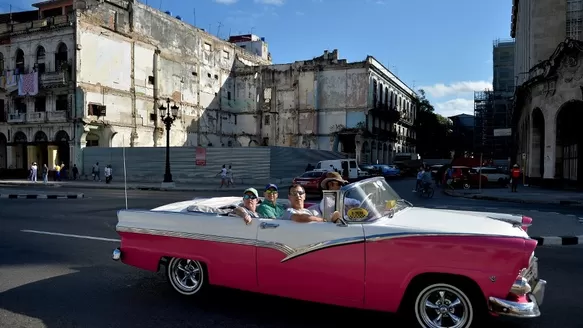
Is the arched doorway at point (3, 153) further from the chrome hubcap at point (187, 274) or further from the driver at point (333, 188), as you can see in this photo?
the driver at point (333, 188)

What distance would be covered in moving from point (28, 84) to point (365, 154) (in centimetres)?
3311

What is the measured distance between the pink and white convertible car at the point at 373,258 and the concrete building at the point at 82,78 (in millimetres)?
31358

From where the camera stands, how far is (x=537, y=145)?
26453 mm

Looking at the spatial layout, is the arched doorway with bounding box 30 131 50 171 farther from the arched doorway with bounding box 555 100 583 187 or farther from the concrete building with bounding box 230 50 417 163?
the arched doorway with bounding box 555 100 583 187

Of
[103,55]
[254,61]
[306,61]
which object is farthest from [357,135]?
[103,55]

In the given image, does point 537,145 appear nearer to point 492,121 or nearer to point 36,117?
point 492,121

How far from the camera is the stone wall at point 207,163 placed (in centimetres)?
3097

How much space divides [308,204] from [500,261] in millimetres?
2536

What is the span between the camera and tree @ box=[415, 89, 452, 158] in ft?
228

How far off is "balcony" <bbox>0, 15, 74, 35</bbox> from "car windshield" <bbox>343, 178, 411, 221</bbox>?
3548 centimetres

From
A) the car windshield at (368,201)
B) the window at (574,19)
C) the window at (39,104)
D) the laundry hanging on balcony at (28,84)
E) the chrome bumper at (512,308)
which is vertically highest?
the window at (574,19)

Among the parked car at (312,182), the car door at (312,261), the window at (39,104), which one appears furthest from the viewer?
the window at (39,104)

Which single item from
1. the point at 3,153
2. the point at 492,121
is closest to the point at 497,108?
the point at 492,121

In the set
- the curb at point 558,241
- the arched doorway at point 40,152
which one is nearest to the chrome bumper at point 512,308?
the curb at point 558,241
